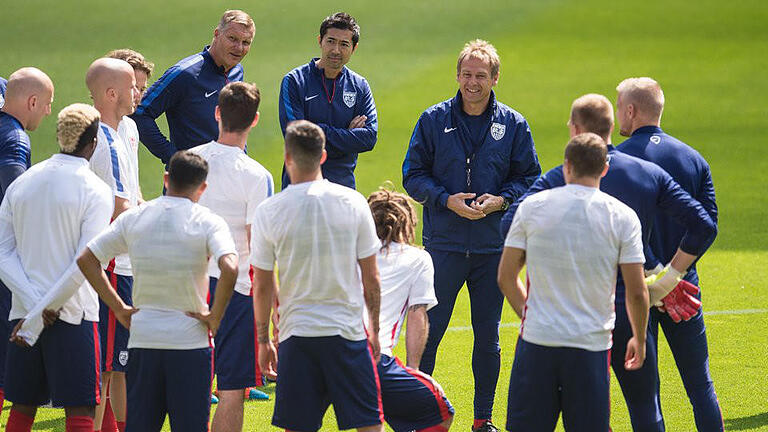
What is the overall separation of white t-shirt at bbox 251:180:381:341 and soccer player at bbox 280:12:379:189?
8.84 ft

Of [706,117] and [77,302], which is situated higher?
[706,117]

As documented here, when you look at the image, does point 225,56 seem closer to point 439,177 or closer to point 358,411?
point 439,177

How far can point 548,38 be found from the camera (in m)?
23.4

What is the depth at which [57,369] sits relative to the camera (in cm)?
495

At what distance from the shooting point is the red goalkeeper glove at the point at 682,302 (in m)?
5.23

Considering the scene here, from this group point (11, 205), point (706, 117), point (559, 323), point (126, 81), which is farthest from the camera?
point (706, 117)

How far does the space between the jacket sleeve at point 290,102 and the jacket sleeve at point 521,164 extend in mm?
1567

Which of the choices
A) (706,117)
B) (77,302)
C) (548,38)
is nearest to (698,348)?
(77,302)

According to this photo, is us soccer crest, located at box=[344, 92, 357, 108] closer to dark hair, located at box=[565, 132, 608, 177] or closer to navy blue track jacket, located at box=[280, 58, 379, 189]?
navy blue track jacket, located at box=[280, 58, 379, 189]

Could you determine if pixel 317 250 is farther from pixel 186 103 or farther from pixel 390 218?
pixel 186 103

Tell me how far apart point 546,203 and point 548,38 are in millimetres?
19480

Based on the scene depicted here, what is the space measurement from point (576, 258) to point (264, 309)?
142 centimetres

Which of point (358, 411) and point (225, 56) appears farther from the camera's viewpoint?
point (225, 56)

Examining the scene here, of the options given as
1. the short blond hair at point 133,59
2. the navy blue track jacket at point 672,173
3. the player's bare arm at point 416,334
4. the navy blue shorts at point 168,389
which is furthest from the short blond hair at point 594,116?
the short blond hair at point 133,59
